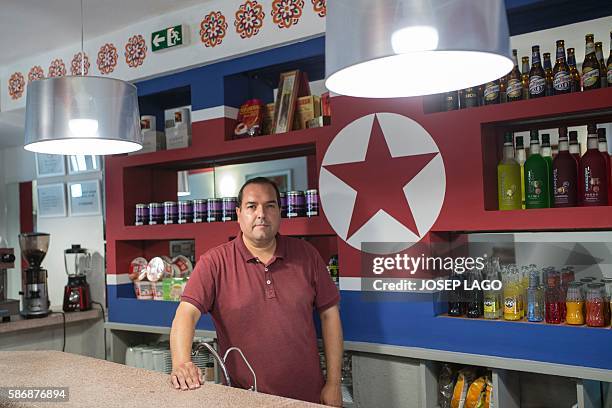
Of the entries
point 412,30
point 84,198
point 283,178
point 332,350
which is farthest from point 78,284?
point 412,30

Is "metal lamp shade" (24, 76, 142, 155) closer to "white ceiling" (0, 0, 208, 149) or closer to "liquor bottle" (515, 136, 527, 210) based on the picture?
"white ceiling" (0, 0, 208, 149)

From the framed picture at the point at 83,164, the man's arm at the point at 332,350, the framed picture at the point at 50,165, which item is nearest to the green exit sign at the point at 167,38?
the framed picture at the point at 83,164

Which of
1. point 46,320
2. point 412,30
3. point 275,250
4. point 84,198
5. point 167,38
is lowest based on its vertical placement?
point 46,320

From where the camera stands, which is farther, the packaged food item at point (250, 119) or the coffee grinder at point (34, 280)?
the coffee grinder at point (34, 280)

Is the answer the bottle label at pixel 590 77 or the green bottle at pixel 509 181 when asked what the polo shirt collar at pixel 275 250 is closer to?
the green bottle at pixel 509 181

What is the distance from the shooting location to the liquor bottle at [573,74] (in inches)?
91.0

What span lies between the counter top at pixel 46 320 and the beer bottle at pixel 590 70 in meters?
3.33

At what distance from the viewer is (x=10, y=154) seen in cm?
549

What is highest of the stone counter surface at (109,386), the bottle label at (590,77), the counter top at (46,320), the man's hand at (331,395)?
the bottle label at (590,77)

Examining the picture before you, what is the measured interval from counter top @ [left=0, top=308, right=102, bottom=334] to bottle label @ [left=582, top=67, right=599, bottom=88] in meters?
3.34

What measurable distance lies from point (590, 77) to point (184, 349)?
6.00ft

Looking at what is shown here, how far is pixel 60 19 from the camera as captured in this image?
350cm

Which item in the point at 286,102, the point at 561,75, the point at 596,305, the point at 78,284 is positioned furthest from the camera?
the point at 78,284

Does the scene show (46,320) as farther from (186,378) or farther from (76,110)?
(186,378)
